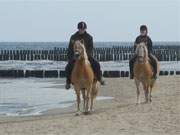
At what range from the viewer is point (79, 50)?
14445 mm

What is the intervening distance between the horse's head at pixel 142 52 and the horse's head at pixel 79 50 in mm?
2198

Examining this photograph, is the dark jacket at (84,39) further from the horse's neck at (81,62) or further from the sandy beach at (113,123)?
the sandy beach at (113,123)

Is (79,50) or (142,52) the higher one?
(79,50)

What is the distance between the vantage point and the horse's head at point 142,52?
53.4 ft

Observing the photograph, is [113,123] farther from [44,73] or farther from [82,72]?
[44,73]

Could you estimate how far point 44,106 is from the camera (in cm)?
1923

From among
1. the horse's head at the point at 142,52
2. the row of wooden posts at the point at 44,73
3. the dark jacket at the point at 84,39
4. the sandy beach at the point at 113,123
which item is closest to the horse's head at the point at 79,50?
the dark jacket at the point at 84,39

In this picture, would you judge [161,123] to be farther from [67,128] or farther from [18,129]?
[18,129]

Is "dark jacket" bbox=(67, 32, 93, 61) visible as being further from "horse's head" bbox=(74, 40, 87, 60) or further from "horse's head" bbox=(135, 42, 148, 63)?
"horse's head" bbox=(135, 42, 148, 63)

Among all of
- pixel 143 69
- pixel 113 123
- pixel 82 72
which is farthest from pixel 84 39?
pixel 143 69

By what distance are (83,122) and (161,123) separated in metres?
1.77

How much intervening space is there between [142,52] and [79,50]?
2.56m

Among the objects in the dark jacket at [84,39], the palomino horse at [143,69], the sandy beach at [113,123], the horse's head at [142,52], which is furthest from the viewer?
the palomino horse at [143,69]

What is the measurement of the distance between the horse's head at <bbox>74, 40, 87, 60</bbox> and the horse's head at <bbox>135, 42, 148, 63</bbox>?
2198mm
